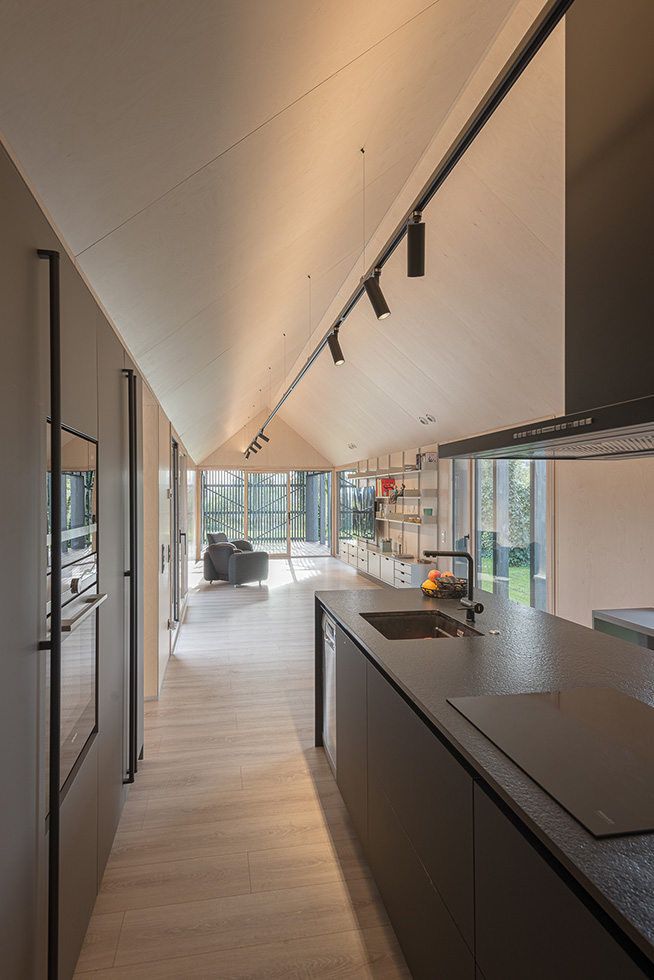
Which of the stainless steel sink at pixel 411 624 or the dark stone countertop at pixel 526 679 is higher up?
the dark stone countertop at pixel 526 679

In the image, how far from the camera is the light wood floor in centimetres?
179

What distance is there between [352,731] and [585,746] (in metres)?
1.36

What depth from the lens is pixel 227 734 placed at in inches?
137

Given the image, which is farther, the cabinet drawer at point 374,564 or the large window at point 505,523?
the cabinet drawer at point 374,564

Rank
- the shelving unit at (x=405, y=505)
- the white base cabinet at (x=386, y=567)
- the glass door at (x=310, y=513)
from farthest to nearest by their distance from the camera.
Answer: the glass door at (x=310, y=513) → the shelving unit at (x=405, y=505) → the white base cabinet at (x=386, y=567)

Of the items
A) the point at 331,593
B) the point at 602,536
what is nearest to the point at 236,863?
the point at 331,593

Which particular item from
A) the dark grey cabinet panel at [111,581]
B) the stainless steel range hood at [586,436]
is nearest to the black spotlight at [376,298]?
the stainless steel range hood at [586,436]

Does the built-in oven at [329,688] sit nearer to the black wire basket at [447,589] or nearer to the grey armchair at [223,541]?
the black wire basket at [447,589]

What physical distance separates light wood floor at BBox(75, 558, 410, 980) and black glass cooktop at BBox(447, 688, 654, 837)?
40.8 inches

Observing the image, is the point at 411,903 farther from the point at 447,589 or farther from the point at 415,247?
the point at 415,247

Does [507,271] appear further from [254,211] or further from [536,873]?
[536,873]

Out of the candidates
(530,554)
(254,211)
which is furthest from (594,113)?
(530,554)

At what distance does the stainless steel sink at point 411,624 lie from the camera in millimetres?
2660

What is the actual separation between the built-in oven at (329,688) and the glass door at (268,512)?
1030cm
